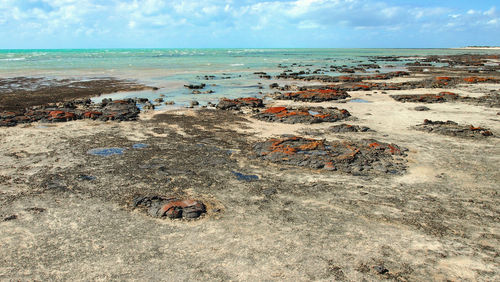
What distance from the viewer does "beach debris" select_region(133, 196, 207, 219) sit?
23.3 ft

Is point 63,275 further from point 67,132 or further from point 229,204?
point 67,132

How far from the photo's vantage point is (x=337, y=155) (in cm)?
1072

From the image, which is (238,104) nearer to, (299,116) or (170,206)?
(299,116)

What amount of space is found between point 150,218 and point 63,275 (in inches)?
79.6

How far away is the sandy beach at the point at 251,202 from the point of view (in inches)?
219

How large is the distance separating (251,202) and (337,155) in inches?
162

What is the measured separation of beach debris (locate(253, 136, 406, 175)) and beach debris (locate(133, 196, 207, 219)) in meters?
3.76

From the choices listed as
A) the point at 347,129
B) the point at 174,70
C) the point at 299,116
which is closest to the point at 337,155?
the point at 347,129

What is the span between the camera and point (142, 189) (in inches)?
335

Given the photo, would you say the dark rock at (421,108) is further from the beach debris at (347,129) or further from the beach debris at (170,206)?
the beach debris at (170,206)

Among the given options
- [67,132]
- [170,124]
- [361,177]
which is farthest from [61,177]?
[361,177]

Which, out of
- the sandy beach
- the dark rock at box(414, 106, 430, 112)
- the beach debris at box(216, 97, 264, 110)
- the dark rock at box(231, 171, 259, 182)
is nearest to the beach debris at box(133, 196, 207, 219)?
the sandy beach

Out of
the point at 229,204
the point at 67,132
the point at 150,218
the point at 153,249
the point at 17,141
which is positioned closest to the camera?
the point at 153,249

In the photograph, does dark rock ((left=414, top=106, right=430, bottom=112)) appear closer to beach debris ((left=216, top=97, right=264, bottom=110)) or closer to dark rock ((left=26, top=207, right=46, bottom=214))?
beach debris ((left=216, top=97, right=264, bottom=110))
